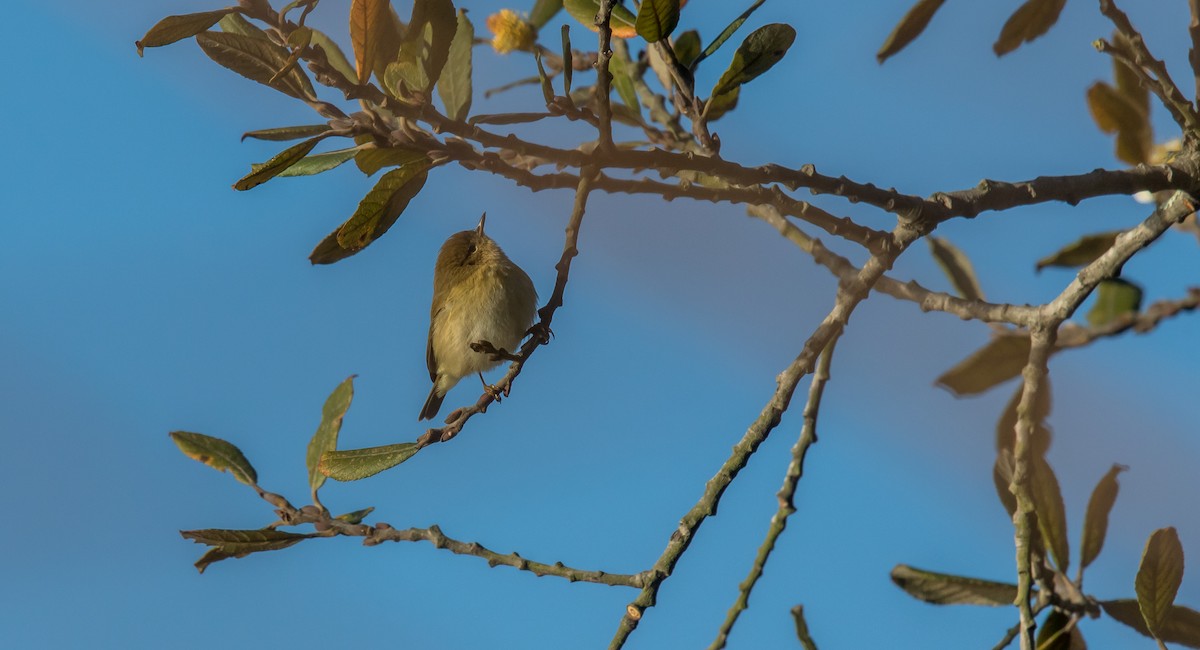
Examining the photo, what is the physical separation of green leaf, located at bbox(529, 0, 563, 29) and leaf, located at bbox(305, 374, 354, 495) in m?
1.10

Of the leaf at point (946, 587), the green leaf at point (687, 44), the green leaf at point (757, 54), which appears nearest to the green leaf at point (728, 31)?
the green leaf at point (757, 54)

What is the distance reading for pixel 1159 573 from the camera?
184 centimetres

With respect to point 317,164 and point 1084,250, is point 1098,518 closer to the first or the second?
point 1084,250

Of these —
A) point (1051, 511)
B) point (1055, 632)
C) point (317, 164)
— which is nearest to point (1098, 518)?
point (1051, 511)

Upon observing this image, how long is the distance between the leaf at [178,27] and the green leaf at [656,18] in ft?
2.06

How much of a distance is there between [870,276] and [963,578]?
1.99 feet

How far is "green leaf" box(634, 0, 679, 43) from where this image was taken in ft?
5.77

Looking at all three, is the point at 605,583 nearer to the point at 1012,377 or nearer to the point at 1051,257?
the point at 1012,377

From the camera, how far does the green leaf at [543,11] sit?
2793 mm

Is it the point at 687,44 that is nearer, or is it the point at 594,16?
the point at 594,16

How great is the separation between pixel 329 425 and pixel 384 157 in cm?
79

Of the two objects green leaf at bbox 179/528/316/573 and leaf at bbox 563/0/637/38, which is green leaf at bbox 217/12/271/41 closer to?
leaf at bbox 563/0/637/38

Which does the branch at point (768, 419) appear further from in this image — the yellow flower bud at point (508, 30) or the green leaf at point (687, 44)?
the yellow flower bud at point (508, 30)

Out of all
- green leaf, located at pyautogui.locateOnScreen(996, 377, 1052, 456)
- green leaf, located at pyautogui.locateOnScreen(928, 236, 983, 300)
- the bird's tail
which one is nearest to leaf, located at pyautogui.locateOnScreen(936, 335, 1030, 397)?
green leaf, located at pyautogui.locateOnScreen(996, 377, 1052, 456)
